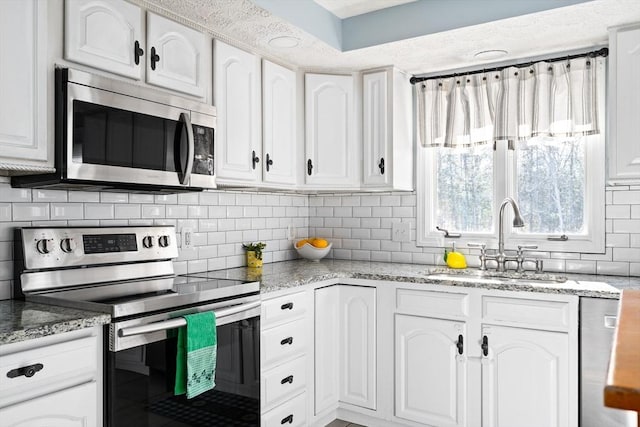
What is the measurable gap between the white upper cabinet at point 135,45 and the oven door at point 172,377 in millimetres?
1110

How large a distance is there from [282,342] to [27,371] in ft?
4.50

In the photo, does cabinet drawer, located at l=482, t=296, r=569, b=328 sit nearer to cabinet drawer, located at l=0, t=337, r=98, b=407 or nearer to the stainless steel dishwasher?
the stainless steel dishwasher

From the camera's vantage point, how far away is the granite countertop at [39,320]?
1.56 metres

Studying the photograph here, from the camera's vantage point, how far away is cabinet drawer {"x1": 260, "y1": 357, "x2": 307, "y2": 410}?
103 inches

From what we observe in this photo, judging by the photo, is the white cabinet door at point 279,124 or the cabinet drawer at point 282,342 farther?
the white cabinet door at point 279,124

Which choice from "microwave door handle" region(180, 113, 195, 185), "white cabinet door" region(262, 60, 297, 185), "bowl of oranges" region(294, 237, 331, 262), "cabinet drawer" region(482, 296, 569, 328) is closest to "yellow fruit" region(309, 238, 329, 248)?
"bowl of oranges" region(294, 237, 331, 262)

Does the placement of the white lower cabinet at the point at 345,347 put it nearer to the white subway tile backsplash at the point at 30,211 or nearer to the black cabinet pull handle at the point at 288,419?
the black cabinet pull handle at the point at 288,419

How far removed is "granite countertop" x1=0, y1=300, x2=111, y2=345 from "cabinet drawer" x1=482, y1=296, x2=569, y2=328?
6.10ft

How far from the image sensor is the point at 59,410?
1.65 meters

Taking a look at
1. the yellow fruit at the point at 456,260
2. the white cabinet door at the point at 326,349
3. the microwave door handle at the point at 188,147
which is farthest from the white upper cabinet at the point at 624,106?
the microwave door handle at the point at 188,147

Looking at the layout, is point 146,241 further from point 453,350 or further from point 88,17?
point 453,350

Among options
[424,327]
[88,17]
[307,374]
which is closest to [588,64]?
[424,327]

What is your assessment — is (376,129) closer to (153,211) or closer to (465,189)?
(465,189)

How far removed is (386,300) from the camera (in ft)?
9.86
